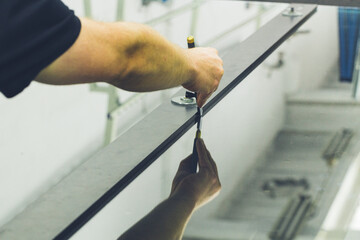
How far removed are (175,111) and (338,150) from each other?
369 millimetres

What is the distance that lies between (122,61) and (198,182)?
0.29 meters

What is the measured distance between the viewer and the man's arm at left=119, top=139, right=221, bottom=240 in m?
0.97

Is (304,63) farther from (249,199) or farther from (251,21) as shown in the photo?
(249,199)

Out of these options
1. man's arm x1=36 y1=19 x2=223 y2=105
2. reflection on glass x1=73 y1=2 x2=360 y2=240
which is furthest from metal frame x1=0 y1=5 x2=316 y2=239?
man's arm x1=36 y1=19 x2=223 y2=105

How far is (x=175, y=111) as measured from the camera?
1453mm

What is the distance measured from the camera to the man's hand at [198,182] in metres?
1.10

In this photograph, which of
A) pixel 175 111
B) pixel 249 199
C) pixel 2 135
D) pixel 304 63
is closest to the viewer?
pixel 249 199

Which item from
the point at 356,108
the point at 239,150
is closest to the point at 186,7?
the point at 356,108

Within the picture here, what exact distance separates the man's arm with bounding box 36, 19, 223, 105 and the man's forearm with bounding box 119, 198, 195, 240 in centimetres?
20

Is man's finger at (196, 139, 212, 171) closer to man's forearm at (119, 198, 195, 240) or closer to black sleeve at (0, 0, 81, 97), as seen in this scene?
man's forearm at (119, 198, 195, 240)

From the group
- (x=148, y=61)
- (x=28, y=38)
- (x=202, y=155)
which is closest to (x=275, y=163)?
(x=202, y=155)

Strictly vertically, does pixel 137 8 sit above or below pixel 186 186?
below

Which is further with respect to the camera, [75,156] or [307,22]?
[75,156]

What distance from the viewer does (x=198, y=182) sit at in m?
1.16
